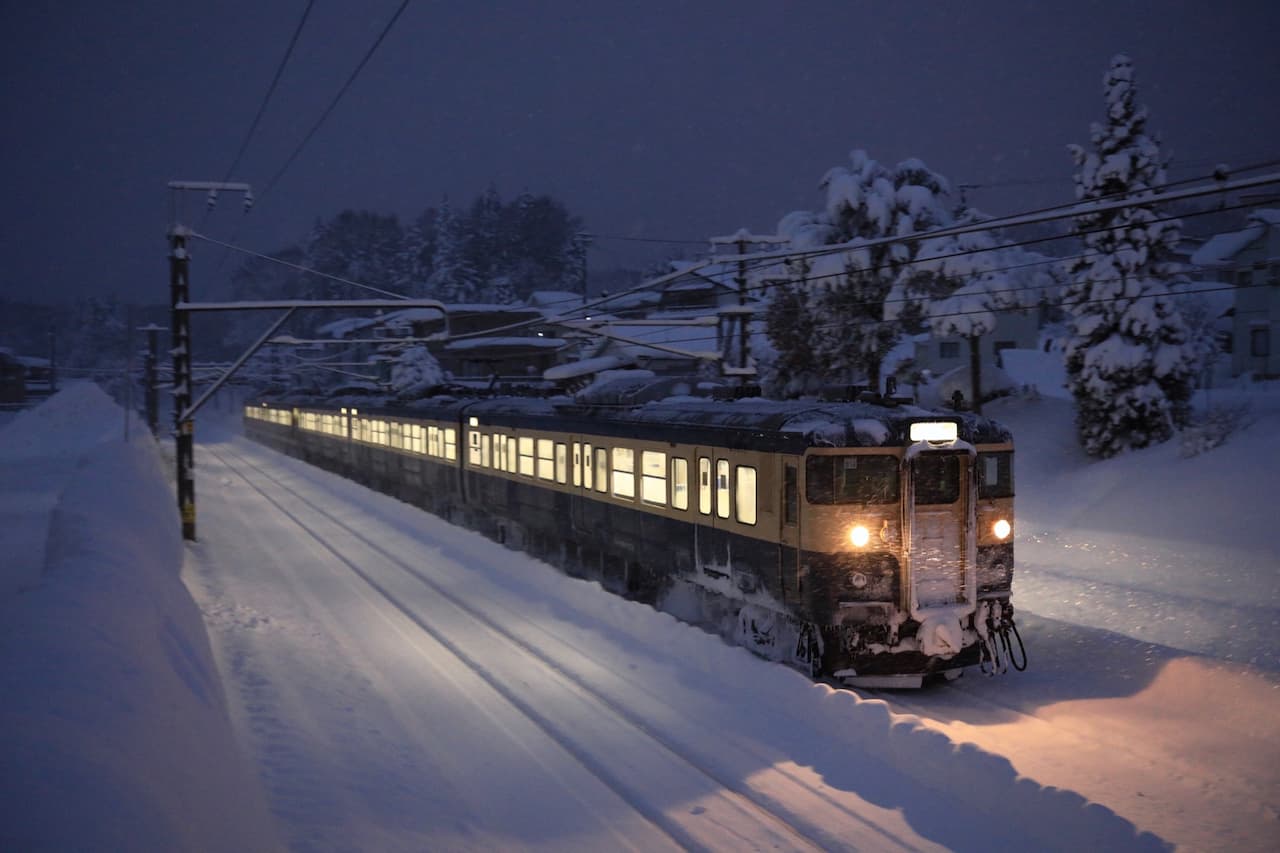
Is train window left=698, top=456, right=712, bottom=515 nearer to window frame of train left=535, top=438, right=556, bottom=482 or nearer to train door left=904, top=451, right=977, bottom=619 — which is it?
train door left=904, top=451, right=977, bottom=619

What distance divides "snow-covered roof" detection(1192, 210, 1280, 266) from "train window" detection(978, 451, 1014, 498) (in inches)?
1107

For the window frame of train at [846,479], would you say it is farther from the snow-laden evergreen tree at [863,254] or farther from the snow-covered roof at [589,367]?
the snow-covered roof at [589,367]

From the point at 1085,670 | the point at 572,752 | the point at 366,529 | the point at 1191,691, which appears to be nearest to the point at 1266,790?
the point at 1191,691

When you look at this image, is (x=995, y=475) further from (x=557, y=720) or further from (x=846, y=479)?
(x=557, y=720)

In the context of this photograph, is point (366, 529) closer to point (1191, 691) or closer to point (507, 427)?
point (507, 427)

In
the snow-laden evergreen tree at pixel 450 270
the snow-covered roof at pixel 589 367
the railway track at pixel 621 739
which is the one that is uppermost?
the snow-laden evergreen tree at pixel 450 270

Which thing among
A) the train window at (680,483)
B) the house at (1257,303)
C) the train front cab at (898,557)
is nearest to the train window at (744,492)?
the train front cab at (898,557)

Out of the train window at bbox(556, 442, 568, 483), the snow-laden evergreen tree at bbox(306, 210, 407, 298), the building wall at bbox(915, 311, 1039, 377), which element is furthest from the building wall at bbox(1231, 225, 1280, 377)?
the snow-laden evergreen tree at bbox(306, 210, 407, 298)

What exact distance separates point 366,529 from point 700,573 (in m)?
12.4

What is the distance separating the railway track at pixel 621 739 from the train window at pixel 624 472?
2380 millimetres

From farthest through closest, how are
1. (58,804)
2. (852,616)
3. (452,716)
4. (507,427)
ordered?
(507,427)
(852,616)
(452,716)
(58,804)

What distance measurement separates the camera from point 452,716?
362 inches

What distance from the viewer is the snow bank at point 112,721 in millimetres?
4160

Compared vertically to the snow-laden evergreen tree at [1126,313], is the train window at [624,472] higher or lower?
lower
